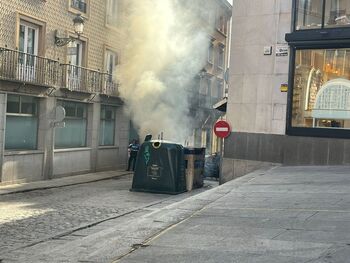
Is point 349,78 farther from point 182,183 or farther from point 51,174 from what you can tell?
point 51,174

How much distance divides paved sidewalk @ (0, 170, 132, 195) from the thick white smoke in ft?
8.51

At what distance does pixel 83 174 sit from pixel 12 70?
5.27m

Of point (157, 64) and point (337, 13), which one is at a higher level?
point (337, 13)

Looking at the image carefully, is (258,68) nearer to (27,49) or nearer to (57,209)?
(57,209)

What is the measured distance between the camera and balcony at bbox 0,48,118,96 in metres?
14.2

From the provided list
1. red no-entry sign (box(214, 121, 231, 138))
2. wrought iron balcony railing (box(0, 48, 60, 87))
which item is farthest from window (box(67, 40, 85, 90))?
red no-entry sign (box(214, 121, 231, 138))

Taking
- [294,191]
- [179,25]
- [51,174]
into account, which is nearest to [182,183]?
[294,191]

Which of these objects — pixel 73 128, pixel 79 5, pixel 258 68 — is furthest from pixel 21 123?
pixel 258 68

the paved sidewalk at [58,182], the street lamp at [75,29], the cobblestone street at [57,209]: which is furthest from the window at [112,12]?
the cobblestone street at [57,209]

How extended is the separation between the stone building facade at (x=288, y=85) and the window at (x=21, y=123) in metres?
6.46

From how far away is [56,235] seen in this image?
6.77 m

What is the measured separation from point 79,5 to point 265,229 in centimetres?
1418

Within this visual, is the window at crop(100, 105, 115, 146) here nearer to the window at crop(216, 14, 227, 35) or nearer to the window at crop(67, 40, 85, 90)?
the window at crop(67, 40, 85, 90)

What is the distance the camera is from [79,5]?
1802 centimetres
